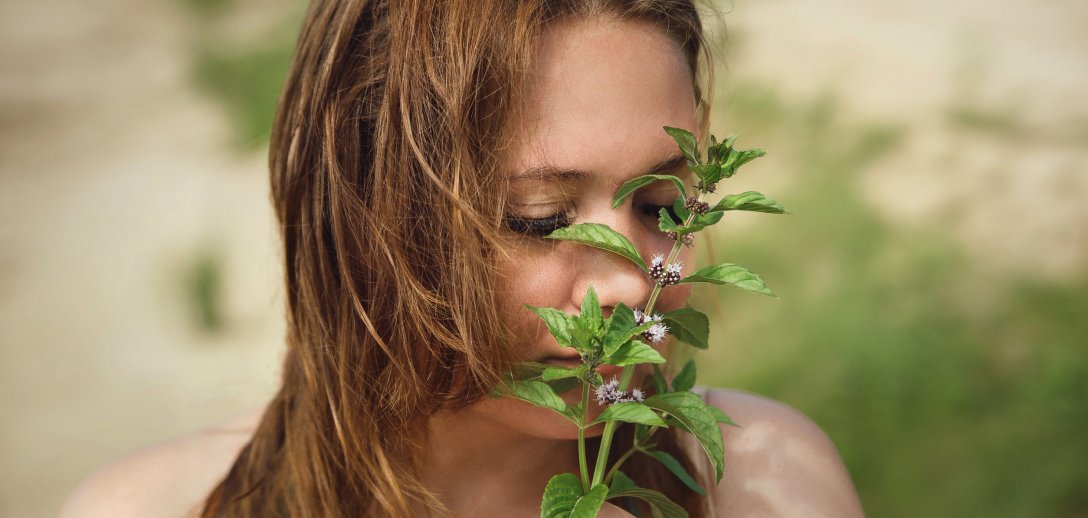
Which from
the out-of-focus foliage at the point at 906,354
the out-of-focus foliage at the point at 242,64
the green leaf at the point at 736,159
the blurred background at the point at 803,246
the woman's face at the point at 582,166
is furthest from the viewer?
the out-of-focus foliage at the point at 242,64

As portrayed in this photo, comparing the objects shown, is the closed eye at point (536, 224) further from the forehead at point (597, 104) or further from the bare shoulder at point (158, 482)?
the bare shoulder at point (158, 482)

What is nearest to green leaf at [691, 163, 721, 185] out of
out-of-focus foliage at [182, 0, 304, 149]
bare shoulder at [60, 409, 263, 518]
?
bare shoulder at [60, 409, 263, 518]

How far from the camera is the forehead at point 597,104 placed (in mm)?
1334

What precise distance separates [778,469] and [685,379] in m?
0.42

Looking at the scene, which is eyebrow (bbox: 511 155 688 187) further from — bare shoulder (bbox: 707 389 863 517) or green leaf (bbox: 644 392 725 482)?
bare shoulder (bbox: 707 389 863 517)

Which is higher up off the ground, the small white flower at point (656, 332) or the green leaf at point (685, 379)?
the small white flower at point (656, 332)

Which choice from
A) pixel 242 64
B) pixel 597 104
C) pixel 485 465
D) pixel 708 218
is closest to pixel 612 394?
pixel 708 218

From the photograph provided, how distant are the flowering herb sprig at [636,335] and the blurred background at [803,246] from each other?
2463 mm

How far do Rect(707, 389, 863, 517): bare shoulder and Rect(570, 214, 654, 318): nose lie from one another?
0.47 meters

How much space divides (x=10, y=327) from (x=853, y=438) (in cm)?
338

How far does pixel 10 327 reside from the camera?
14.9 feet

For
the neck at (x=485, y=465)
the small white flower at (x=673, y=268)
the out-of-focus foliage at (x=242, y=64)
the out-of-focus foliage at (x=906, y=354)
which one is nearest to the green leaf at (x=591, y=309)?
the small white flower at (x=673, y=268)

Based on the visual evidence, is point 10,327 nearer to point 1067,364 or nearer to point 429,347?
point 429,347

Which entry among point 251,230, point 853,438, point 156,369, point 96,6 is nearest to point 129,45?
point 96,6
